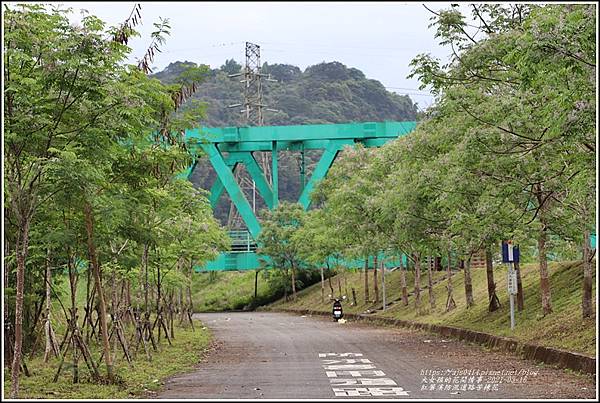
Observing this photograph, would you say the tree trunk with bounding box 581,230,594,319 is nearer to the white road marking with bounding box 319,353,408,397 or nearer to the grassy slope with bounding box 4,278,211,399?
the white road marking with bounding box 319,353,408,397

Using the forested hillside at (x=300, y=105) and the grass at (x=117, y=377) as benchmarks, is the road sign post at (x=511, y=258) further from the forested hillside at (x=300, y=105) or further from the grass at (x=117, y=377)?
the forested hillside at (x=300, y=105)

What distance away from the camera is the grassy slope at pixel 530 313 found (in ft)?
52.3

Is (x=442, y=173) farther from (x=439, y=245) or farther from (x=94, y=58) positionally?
(x=94, y=58)

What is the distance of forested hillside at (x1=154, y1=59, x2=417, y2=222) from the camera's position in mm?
74312

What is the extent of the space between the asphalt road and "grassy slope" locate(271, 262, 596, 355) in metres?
0.82

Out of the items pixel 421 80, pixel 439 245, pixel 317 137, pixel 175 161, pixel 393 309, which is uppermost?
pixel 317 137

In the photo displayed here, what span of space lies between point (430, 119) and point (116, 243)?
24.2 ft

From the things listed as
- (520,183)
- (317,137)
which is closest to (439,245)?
(520,183)

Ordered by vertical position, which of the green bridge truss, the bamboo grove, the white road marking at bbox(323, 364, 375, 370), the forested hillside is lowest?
the white road marking at bbox(323, 364, 375, 370)

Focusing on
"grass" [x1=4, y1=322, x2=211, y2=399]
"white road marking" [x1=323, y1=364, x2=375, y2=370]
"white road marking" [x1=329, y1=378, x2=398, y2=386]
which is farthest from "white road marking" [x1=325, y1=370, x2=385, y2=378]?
"grass" [x1=4, y1=322, x2=211, y2=399]

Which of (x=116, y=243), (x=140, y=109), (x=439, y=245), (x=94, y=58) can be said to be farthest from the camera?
(x=439, y=245)

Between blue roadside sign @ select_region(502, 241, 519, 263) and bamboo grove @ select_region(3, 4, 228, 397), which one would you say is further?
blue roadside sign @ select_region(502, 241, 519, 263)

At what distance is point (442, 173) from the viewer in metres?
18.5

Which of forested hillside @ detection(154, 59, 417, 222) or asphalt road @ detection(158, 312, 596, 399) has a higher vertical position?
forested hillside @ detection(154, 59, 417, 222)
